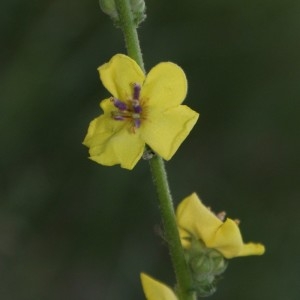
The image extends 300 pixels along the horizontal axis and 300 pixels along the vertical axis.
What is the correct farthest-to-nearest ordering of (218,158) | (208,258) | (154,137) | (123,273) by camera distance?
(218,158), (123,273), (208,258), (154,137)

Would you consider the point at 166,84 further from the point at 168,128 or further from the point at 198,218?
the point at 198,218

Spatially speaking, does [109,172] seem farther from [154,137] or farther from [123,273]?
[154,137]

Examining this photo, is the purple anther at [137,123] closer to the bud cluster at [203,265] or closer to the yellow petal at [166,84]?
the yellow petal at [166,84]

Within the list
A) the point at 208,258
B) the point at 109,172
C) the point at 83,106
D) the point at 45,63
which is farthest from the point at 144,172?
the point at 208,258

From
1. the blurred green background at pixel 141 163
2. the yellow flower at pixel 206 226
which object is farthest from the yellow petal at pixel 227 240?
the blurred green background at pixel 141 163

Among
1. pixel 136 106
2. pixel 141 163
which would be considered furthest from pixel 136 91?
pixel 141 163

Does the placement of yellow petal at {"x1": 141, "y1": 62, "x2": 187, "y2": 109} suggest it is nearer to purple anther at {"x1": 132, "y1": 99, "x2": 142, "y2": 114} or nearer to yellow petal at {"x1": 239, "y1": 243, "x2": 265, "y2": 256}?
purple anther at {"x1": 132, "y1": 99, "x2": 142, "y2": 114}
